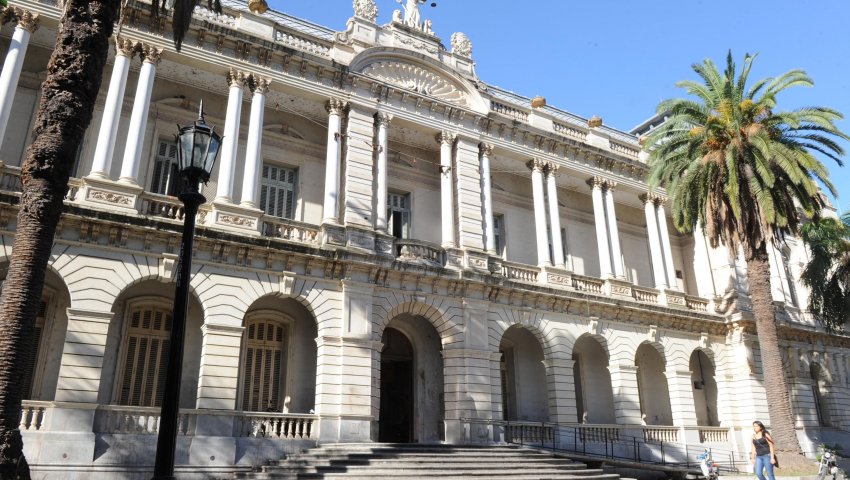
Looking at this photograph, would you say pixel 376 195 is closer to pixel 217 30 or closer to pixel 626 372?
pixel 217 30

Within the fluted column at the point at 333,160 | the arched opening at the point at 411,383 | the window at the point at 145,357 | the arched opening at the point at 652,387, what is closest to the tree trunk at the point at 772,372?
the arched opening at the point at 652,387

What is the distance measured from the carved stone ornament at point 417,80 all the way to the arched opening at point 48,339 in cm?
1128

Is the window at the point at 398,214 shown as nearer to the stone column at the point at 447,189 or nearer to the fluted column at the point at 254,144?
the stone column at the point at 447,189

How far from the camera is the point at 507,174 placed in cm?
2545

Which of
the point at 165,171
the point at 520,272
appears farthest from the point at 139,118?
the point at 520,272

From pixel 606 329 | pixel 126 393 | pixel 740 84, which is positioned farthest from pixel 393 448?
pixel 740 84

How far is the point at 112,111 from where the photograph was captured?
16.5m

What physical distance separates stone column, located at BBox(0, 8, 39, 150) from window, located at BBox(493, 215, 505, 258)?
1624cm

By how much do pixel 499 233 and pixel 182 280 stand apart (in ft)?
61.4

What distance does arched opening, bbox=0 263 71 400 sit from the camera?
49.2 feet

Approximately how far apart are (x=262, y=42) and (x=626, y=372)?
54.3 ft

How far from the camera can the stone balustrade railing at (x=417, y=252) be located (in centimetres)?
1921

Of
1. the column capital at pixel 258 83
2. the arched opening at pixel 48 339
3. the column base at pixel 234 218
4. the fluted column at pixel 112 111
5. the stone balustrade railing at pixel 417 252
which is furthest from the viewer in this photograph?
the stone balustrade railing at pixel 417 252

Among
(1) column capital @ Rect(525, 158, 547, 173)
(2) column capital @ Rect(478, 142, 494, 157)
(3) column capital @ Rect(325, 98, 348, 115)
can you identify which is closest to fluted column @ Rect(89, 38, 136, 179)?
(3) column capital @ Rect(325, 98, 348, 115)
